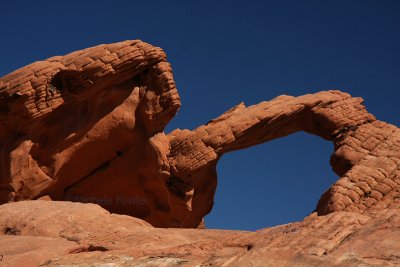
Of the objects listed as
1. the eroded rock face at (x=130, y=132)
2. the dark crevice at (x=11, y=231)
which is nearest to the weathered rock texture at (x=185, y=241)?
the dark crevice at (x=11, y=231)

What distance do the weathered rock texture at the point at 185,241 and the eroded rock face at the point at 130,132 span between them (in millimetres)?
7069

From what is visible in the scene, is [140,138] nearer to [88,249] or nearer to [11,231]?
[11,231]

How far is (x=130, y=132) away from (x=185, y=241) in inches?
448

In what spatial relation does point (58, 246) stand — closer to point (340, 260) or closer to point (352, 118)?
point (340, 260)

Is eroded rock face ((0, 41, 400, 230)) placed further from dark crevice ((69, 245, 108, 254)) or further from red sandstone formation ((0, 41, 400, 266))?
dark crevice ((69, 245, 108, 254))

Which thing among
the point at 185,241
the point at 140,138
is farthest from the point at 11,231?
the point at 140,138

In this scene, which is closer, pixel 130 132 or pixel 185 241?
pixel 185 241

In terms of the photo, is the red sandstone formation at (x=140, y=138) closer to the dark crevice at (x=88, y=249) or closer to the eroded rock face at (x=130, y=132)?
the eroded rock face at (x=130, y=132)

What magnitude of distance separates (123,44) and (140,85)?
5.41ft

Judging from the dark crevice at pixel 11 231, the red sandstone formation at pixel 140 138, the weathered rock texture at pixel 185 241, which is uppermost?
the red sandstone formation at pixel 140 138

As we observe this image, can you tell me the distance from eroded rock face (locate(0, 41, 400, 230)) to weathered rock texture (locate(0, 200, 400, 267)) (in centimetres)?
707

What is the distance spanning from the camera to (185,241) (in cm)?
1181

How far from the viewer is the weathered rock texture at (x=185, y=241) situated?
8406mm

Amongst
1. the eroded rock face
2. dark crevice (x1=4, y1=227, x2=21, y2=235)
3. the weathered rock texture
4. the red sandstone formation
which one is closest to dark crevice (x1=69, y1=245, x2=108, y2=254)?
the weathered rock texture
